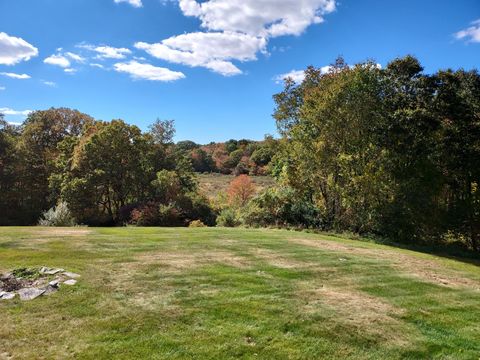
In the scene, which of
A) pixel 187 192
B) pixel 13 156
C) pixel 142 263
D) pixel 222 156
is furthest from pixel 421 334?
pixel 222 156

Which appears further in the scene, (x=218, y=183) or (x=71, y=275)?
(x=218, y=183)

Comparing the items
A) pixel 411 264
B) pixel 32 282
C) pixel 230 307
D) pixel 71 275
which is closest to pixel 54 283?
pixel 32 282

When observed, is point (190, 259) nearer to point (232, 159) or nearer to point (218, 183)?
point (218, 183)

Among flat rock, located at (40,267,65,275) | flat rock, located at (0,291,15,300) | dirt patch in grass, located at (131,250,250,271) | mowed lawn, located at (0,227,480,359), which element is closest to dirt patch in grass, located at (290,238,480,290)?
mowed lawn, located at (0,227,480,359)

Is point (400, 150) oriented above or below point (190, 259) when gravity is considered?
above

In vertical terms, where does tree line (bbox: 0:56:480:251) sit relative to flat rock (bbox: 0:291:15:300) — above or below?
above

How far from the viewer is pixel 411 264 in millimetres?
11734

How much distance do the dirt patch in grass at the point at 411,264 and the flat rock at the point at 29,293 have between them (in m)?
8.37

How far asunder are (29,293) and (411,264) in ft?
32.2

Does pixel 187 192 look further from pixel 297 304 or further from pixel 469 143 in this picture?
pixel 297 304

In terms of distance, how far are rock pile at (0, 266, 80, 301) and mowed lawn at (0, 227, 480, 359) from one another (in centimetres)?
21

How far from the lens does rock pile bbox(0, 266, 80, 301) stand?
21.7 feet

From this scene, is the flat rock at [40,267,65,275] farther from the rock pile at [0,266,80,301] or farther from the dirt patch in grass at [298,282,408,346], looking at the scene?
the dirt patch in grass at [298,282,408,346]

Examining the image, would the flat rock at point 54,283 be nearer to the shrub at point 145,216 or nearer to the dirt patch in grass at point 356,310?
the dirt patch in grass at point 356,310
